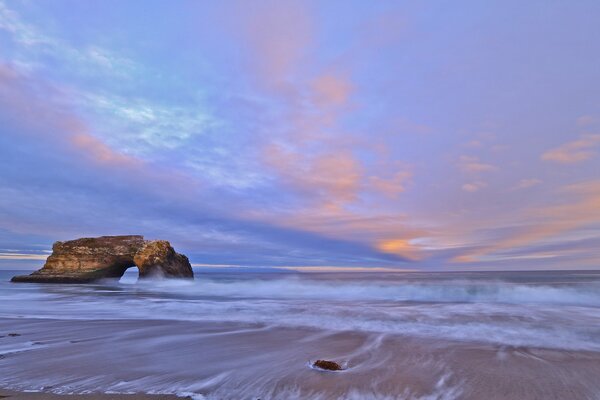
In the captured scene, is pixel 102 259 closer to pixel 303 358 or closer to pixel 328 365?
pixel 303 358

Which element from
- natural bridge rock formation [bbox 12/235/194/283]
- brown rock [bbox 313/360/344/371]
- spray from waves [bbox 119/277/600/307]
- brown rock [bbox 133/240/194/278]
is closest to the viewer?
brown rock [bbox 313/360/344/371]

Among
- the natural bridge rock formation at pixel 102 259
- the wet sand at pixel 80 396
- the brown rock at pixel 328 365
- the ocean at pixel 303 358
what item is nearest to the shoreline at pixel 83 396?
the wet sand at pixel 80 396

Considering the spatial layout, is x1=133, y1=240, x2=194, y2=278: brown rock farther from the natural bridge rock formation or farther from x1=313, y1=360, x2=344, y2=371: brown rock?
x1=313, y1=360, x2=344, y2=371: brown rock

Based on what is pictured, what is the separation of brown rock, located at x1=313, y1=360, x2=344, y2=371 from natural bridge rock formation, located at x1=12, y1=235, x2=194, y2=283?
34.7 m

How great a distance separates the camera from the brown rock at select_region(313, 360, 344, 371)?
173 inches

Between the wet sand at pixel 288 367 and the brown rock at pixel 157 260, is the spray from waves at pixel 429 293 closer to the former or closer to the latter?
the brown rock at pixel 157 260

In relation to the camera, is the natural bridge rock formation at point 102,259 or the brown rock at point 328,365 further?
the natural bridge rock formation at point 102,259

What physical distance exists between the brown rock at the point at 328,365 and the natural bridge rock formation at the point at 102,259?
34746 millimetres

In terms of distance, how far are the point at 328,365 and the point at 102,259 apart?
38554 mm

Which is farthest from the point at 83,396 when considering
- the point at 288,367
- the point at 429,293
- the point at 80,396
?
the point at 429,293

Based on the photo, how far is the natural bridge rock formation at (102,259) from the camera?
34.3 m

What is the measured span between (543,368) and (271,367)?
3931mm

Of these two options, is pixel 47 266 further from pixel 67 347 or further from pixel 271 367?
pixel 271 367

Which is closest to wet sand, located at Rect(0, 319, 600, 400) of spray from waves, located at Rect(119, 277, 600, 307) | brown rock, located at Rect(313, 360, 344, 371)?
brown rock, located at Rect(313, 360, 344, 371)
